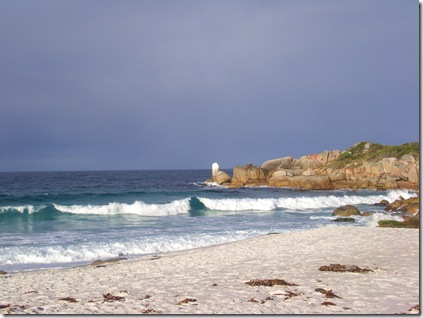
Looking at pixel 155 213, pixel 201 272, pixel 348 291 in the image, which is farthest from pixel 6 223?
pixel 348 291

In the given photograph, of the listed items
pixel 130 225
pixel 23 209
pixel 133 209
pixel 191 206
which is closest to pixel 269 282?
pixel 130 225

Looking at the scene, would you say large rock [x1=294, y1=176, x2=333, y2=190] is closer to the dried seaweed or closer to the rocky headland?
the rocky headland

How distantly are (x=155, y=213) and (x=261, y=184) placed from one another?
3665 centimetres

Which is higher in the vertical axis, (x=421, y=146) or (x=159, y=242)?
(x=421, y=146)

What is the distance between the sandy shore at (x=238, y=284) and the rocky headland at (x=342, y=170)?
160 ft

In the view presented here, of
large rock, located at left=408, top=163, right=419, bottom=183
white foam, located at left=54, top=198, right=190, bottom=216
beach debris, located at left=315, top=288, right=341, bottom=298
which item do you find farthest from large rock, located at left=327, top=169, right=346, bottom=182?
beach debris, located at left=315, top=288, right=341, bottom=298

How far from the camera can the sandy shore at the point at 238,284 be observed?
361 inches

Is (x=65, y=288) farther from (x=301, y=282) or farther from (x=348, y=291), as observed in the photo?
(x=348, y=291)

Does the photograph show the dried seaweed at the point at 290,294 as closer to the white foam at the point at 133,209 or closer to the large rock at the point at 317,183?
the white foam at the point at 133,209

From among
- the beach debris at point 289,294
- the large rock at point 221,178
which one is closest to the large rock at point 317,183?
the large rock at point 221,178

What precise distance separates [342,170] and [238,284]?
62.9m

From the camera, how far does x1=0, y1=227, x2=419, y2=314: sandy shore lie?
9.18 m

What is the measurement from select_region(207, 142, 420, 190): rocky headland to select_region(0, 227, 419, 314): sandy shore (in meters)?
48.8

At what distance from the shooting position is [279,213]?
40969 mm
